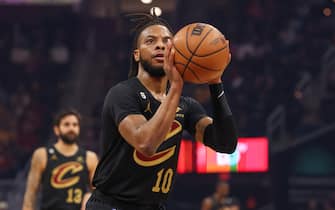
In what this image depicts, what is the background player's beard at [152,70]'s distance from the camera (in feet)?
14.3

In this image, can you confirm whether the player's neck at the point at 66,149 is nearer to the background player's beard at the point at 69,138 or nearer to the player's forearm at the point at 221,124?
the background player's beard at the point at 69,138

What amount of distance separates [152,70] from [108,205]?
831 millimetres

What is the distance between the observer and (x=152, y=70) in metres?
4.36

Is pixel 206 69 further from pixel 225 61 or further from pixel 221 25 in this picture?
pixel 221 25

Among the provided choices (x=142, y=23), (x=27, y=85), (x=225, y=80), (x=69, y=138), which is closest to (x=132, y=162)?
(x=142, y=23)

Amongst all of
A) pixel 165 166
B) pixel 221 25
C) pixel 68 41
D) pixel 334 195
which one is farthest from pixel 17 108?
pixel 165 166

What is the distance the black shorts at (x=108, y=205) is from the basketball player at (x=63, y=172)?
362 cm

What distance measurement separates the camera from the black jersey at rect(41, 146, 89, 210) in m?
8.12

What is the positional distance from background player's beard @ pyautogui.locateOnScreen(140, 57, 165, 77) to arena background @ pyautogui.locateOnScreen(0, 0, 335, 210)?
10208 mm

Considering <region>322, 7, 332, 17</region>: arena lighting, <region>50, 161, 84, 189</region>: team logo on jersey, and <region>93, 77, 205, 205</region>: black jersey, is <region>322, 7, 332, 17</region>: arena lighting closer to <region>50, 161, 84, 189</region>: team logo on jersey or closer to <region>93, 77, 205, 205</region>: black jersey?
<region>50, 161, 84, 189</region>: team logo on jersey

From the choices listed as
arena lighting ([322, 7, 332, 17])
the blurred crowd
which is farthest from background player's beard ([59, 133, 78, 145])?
arena lighting ([322, 7, 332, 17])

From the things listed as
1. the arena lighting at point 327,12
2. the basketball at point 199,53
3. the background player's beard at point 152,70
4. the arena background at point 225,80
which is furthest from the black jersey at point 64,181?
the arena lighting at point 327,12

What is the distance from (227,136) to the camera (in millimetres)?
4465

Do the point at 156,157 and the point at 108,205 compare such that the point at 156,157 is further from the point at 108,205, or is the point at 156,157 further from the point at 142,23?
the point at 142,23
